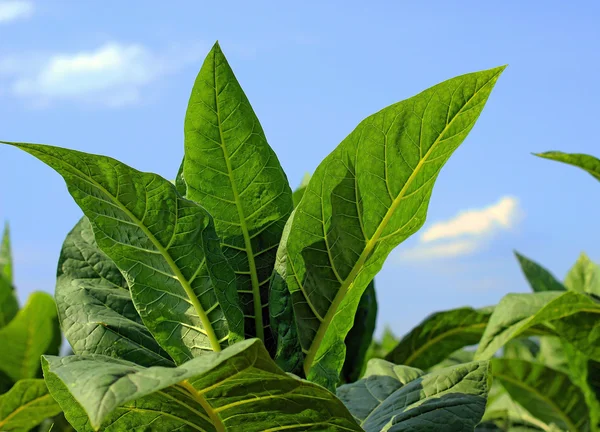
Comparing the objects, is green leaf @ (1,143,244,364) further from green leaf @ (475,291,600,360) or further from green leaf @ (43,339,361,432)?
green leaf @ (475,291,600,360)

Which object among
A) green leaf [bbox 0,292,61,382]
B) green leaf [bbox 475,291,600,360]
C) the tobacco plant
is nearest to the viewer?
the tobacco plant

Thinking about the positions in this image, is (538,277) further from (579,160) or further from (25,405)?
(25,405)

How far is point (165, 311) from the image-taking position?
1.19m

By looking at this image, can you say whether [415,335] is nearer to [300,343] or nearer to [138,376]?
[300,343]

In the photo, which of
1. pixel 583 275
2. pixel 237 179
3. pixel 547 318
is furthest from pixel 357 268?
pixel 583 275

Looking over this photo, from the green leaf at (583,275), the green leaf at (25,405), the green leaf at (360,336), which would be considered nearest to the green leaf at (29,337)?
the green leaf at (25,405)

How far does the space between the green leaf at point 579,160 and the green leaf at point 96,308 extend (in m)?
1.29

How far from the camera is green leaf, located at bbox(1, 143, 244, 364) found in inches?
43.3

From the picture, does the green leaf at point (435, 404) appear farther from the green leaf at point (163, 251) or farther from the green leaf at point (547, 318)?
the green leaf at point (547, 318)

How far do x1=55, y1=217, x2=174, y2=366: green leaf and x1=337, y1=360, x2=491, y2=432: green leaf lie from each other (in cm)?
41

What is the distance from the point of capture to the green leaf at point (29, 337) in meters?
2.40

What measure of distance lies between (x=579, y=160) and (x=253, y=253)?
128cm

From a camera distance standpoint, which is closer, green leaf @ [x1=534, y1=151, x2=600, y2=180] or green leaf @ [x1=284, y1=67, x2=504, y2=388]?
green leaf @ [x1=284, y1=67, x2=504, y2=388]

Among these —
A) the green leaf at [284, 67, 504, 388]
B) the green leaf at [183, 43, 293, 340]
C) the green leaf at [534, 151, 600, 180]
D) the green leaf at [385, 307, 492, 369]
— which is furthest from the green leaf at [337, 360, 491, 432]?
the green leaf at [534, 151, 600, 180]
